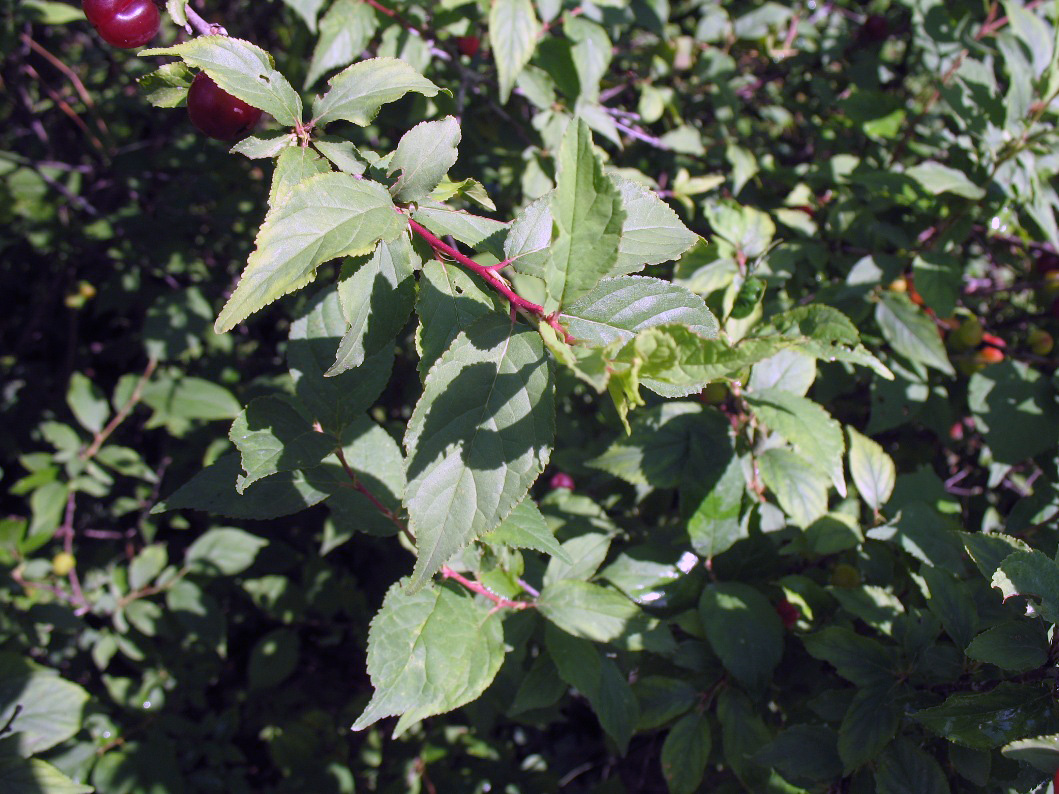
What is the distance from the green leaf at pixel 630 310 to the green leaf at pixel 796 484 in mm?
671

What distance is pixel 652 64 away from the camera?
7.97 feet

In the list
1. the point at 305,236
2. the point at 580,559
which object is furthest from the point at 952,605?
the point at 305,236

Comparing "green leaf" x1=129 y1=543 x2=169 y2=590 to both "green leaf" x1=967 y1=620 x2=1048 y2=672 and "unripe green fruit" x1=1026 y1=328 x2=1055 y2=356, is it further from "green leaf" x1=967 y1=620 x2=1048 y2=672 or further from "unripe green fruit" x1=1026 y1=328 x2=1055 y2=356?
"unripe green fruit" x1=1026 y1=328 x2=1055 y2=356

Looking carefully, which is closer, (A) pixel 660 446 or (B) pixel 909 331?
(A) pixel 660 446

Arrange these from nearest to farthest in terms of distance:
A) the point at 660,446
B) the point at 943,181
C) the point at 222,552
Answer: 1. the point at 660,446
2. the point at 943,181
3. the point at 222,552

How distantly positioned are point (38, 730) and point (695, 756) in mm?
1532

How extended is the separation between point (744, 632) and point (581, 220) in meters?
0.99

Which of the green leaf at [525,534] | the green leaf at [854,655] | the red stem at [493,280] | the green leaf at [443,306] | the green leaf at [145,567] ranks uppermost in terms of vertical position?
the red stem at [493,280]

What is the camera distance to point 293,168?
3.08ft

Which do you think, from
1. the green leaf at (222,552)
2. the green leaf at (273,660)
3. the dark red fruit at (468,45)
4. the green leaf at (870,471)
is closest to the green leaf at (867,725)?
the green leaf at (870,471)

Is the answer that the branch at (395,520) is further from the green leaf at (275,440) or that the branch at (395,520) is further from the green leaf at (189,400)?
the green leaf at (189,400)

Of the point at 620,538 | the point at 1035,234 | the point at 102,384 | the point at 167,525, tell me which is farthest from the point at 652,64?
the point at 102,384

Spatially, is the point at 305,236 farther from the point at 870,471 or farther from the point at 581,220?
the point at 870,471

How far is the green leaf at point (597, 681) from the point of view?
1338 millimetres
